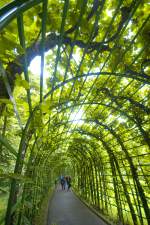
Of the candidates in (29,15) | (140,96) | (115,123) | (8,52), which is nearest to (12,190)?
(8,52)

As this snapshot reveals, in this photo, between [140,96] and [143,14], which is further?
[140,96]

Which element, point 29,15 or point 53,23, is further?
point 53,23

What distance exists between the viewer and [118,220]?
705 centimetres

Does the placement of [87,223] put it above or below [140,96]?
below

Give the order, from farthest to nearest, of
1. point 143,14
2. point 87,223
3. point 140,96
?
point 87,223 → point 140,96 → point 143,14

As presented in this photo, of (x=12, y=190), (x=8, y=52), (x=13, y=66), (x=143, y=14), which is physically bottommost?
(x=12, y=190)

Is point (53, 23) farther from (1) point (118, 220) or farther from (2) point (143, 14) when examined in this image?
(1) point (118, 220)

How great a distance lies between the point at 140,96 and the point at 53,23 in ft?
11.9

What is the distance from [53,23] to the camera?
Answer: 1.55 metres

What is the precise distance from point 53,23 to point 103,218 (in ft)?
24.5

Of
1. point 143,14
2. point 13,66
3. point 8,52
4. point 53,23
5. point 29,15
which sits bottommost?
point 8,52

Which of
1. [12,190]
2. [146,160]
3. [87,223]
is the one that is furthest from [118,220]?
[12,190]

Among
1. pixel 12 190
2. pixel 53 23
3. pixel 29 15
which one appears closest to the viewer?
pixel 29 15

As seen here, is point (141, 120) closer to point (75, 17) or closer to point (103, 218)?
point (75, 17)
